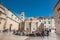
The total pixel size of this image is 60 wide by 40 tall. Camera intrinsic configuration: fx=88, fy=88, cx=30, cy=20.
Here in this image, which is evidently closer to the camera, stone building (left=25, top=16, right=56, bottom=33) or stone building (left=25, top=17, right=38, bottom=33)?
stone building (left=25, top=16, right=56, bottom=33)

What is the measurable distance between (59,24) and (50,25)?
32.4 m

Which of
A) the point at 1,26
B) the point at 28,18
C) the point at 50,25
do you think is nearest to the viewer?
the point at 1,26

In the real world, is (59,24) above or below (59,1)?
below

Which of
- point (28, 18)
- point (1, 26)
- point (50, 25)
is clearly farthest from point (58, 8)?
point (28, 18)

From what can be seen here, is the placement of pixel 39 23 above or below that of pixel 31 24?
above

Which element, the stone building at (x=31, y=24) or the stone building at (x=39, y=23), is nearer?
the stone building at (x=39, y=23)

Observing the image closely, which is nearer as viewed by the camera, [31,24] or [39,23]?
[39,23]

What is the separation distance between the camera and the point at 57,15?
22625 millimetres

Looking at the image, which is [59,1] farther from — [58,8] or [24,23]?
[24,23]

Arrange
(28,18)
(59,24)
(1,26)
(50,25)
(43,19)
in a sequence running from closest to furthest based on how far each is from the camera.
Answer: (59,24), (1,26), (50,25), (43,19), (28,18)

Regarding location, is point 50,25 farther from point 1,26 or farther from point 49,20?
point 1,26

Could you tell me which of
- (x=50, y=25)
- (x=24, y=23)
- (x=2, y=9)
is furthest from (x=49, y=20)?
(x=2, y=9)

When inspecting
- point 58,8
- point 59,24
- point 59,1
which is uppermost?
point 59,1

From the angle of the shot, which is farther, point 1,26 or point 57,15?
point 1,26
